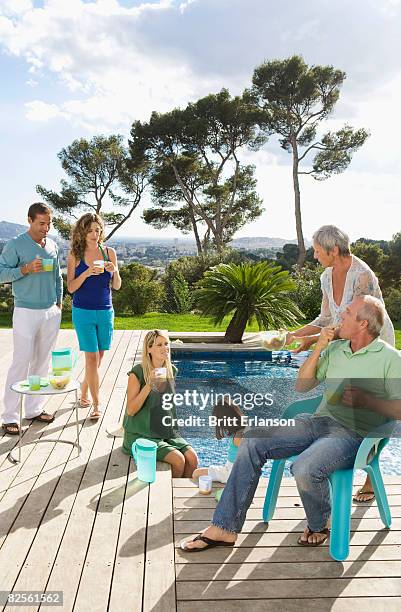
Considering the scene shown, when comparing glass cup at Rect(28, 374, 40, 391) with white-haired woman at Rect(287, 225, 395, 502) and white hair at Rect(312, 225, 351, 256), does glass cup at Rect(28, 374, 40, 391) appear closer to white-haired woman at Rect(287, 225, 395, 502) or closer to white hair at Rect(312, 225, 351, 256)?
white-haired woman at Rect(287, 225, 395, 502)

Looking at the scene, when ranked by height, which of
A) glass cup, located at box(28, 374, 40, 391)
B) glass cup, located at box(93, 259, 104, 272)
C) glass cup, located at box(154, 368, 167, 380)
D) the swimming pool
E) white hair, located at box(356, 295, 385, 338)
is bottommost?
the swimming pool

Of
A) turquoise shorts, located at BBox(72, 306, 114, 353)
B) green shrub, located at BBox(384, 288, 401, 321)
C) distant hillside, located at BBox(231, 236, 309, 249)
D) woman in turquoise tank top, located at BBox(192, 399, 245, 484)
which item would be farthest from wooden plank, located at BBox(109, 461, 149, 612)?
distant hillside, located at BBox(231, 236, 309, 249)

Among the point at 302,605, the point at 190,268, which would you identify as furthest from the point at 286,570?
the point at 190,268

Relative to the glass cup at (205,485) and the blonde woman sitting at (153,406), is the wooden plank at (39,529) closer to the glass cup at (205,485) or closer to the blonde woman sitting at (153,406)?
the blonde woman sitting at (153,406)

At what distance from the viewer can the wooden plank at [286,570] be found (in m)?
2.12

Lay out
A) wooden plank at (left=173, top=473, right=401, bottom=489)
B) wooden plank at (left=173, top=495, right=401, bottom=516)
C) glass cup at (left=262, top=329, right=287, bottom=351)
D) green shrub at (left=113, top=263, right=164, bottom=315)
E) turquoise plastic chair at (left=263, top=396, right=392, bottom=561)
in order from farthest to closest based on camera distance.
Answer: green shrub at (left=113, top=263, right=164, bottom=315), glass cup at (left=262, top=329, right=287, bottom=351), wooden plank at (left=173, top=473, right=401, bottom=489), wooden plank at (left=173, top=495, right=401, bottom=516), turquoise plastic chair at (left=263, top=396, right=392, bottom=561)

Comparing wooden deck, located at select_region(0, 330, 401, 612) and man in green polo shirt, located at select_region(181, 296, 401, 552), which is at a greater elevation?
man in green polo shirt, located at select_region(181, 296, 401, 552)

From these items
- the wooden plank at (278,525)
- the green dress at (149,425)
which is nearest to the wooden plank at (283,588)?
the wooden plank at (278,525)

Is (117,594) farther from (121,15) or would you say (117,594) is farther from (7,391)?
(121,15)

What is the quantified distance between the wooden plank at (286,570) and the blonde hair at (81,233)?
2274 millimetres

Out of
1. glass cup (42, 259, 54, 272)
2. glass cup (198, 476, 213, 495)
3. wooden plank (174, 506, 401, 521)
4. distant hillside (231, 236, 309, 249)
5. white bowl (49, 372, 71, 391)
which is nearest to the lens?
wooden plank (174, 506, 401, 521)

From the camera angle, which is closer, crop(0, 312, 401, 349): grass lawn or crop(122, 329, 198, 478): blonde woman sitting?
crop(122, 329, 198, 478): blonde woman sitting

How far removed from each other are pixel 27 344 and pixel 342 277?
1.93 metres

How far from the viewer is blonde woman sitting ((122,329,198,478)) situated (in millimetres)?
3160
